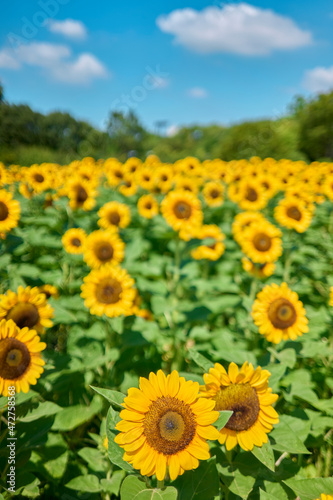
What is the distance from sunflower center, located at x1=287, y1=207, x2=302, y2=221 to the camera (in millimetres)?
4324

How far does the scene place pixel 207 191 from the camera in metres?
5.50

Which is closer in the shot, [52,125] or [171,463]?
[171,463]

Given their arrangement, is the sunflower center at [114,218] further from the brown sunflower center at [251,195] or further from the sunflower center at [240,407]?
the sunflower center at [240,407]

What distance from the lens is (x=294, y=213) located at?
4.33 m

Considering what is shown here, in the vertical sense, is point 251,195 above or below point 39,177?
above

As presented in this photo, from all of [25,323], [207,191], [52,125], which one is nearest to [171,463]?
[25,323]

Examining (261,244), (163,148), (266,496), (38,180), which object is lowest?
(266,496)

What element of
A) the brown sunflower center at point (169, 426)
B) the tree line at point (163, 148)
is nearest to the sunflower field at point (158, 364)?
the brown sunflower center at point (169, 426)

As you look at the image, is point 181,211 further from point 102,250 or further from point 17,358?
point 17,358

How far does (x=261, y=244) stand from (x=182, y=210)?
3.05 feet

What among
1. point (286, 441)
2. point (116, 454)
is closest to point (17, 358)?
point (116, 454)

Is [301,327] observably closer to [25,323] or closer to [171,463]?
[171,463]

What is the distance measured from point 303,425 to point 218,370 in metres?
0.82

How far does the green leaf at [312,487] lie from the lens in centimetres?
155
